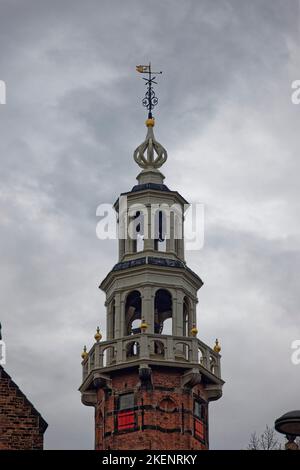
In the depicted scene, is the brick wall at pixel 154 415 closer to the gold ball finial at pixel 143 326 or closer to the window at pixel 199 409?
the window at pixel 199 409

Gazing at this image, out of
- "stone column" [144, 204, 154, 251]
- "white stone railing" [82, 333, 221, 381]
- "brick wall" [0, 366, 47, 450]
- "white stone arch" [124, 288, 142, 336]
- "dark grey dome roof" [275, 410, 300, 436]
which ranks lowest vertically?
"dark grey dome roof" [275, 410, 300, 436]

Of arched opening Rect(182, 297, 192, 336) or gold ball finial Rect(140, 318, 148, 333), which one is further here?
arched opening Rect(182, 297, 192, 336)

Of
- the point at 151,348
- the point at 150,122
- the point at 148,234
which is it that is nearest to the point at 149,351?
the point at 151,348

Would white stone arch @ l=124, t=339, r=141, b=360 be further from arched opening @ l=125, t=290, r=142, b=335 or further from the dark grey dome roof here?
the dark grey dome roof

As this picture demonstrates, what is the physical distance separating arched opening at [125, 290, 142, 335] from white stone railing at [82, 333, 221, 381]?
1.75 m

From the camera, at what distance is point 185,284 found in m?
72.2

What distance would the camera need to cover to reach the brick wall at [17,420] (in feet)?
155

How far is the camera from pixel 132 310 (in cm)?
7319

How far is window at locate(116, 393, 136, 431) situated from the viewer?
6794cm

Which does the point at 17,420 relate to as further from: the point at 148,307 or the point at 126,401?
the point at 148,307

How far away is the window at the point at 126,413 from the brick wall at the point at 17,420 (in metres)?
20.7

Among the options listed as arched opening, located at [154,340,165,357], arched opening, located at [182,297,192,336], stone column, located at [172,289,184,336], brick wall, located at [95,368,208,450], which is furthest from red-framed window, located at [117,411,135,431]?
arched opening, located at [182,297,192,336]
